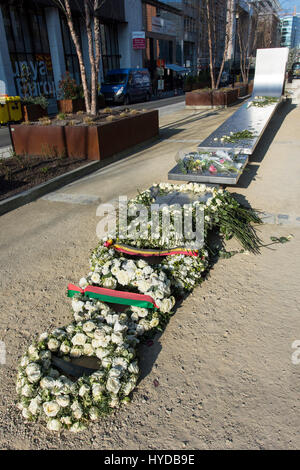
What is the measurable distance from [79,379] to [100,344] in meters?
0.34

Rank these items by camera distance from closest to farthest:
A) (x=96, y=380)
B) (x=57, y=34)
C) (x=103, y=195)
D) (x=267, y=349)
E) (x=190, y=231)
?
(x=96, y=380) < (x=267, y=349) < (x=190, y=231) < (x=103, y=195) < (x=57, y=34)

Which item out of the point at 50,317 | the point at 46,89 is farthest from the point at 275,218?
the point at 46,89

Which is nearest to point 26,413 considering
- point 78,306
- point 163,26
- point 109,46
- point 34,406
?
point 34,406

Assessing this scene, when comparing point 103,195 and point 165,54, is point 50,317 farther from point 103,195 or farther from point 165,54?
point 165,54

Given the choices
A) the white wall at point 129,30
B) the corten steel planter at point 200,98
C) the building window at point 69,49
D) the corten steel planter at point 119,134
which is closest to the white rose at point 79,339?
the corten steel planter at point 119,134

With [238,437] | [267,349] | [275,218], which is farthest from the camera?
[275,218]

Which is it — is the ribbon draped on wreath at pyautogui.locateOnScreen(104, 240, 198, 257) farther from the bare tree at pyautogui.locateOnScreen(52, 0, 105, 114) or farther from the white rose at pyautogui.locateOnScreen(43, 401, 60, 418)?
the bare tree at pyautogui.locateOnScreen(52, 0, 105, 114)

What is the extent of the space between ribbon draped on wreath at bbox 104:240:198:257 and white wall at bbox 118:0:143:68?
35.3 meters

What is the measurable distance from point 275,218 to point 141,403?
147 inches

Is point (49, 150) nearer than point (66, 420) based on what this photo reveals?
No

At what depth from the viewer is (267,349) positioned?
2900mm

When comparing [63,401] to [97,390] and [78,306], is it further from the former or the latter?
[78,306]

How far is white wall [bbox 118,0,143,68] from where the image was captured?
3369cm

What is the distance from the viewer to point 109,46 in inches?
1329
